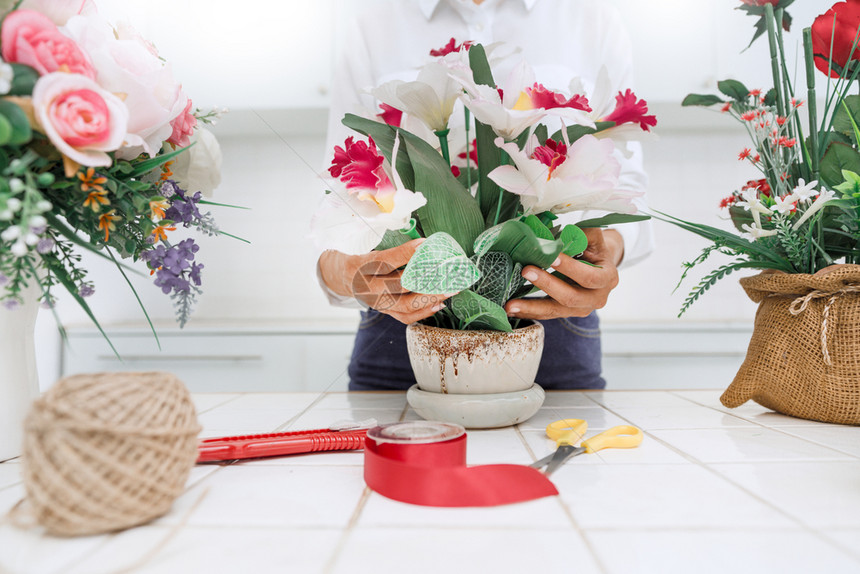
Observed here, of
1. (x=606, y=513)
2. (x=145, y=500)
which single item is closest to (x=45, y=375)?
(x=145, y=500)

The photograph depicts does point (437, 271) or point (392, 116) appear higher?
point (392, 116)

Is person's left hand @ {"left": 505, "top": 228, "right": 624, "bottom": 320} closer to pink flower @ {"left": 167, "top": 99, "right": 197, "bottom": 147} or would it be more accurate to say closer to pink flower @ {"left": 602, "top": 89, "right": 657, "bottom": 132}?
pink flower @ {"left": 602, "top": 89, "right": 657, "bottom": 132}

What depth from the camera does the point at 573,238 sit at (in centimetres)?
56

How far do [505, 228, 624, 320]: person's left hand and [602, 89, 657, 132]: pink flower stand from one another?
128 mm

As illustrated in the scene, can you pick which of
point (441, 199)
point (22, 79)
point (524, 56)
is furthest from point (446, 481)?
point (524, 56)

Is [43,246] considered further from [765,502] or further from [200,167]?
[765,502]

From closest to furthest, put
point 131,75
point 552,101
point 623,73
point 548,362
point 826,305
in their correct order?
point 131,75 < point 552,101 < point 826,305 < point 548,362 < point 623,73

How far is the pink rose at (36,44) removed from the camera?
35 cm

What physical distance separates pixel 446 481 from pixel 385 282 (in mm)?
227

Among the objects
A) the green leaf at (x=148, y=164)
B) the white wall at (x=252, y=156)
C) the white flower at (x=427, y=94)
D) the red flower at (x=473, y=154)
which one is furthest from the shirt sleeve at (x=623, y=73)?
the green leaf at (x=148, y=164)

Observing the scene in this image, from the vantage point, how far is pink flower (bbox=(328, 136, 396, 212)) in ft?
1.66

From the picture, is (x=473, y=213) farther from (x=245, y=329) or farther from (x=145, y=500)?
(x=145, y=500)

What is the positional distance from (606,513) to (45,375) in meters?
0.49

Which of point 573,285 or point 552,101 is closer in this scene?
point 552,101
